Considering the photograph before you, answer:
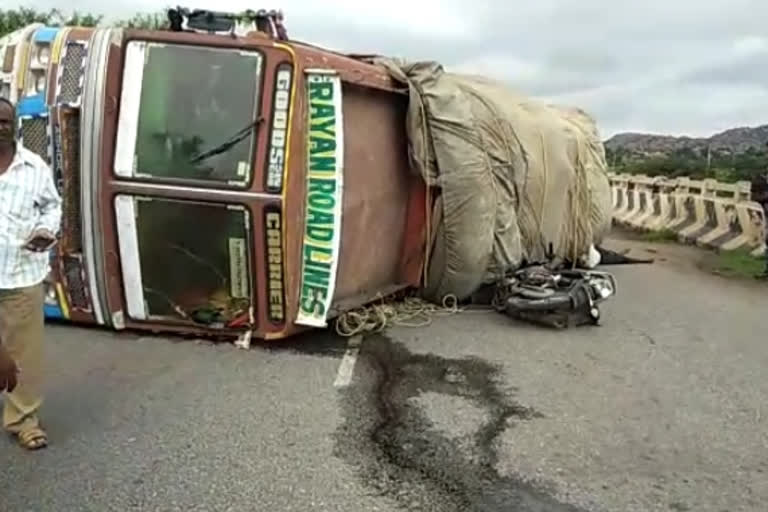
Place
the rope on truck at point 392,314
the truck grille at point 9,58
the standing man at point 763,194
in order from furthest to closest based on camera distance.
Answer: the standing man at point 763,194, the rope on truck at point 392,314, the truck grille at point 9,58

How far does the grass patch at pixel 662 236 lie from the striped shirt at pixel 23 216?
1651cm

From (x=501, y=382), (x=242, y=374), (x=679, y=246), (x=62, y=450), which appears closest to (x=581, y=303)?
(x=501, y=382)

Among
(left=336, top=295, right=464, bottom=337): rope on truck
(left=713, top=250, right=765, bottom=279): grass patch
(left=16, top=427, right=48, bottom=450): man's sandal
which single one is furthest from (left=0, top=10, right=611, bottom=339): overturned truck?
(left=713, top=250, right=765, bottom=279): grass patch

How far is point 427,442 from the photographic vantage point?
541 cm

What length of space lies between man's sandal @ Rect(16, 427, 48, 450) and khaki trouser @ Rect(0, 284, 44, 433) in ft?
0.10

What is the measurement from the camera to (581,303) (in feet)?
29.8

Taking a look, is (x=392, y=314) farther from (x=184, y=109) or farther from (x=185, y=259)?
(x=184, y=109)

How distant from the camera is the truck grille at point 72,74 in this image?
7.41 m

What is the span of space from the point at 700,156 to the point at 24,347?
109 ft

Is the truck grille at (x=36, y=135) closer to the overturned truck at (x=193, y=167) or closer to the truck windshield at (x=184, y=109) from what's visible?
the overturned truck at (x=193, y=167)

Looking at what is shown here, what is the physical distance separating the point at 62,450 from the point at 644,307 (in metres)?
7.16

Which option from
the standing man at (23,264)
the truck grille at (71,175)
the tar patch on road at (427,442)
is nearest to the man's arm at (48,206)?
the standing man at (23,264)

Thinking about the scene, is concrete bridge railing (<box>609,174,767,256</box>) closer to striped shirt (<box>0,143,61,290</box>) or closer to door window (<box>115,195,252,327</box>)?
door window (<box>115,195,252,327</box>)

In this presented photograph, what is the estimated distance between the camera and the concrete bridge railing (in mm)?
16812
